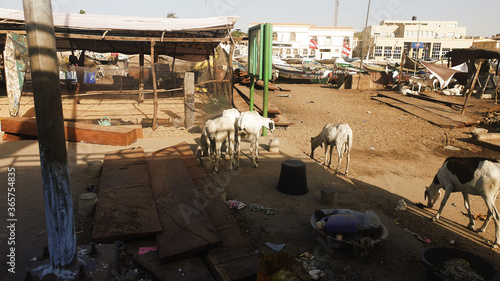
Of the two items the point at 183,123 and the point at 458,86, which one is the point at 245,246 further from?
the point at 458,86

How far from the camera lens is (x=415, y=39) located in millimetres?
57094

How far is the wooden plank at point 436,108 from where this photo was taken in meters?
14.1

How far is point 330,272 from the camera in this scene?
153 inches

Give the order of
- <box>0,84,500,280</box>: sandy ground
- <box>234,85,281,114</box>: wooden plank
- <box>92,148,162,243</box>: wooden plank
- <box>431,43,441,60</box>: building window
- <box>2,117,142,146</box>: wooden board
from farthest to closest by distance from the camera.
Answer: <box>431,43,441,60</box>: building window → <box>234,85,281,114</box>: wooden plank → <box>2,117,142,146</box>: wooden board → <box>0,84,500,280</box>: sandy ground → <box>92,148,162,243</box>: wooden plank

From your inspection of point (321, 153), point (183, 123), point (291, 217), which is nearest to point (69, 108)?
point (183, 123)

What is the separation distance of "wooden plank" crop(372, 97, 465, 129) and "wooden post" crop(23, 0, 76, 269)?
14.7 m

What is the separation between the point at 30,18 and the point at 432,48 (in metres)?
66.5

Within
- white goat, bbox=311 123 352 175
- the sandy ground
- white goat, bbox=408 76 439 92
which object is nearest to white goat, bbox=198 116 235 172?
the sandy ground

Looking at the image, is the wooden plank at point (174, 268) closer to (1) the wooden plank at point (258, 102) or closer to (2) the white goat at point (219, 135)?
(2) the white goat at point (219, 135)

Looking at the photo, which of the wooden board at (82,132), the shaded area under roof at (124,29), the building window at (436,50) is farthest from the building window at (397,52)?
the wooden board at (82,132)

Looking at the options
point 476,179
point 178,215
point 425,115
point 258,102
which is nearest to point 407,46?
point 425,115

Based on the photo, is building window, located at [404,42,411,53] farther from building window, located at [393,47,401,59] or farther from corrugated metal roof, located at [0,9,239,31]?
corrugated metal roof, located at [0,9,239,31]

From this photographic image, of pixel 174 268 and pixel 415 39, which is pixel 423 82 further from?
pixel 415 39

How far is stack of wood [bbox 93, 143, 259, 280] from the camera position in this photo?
3.47m
